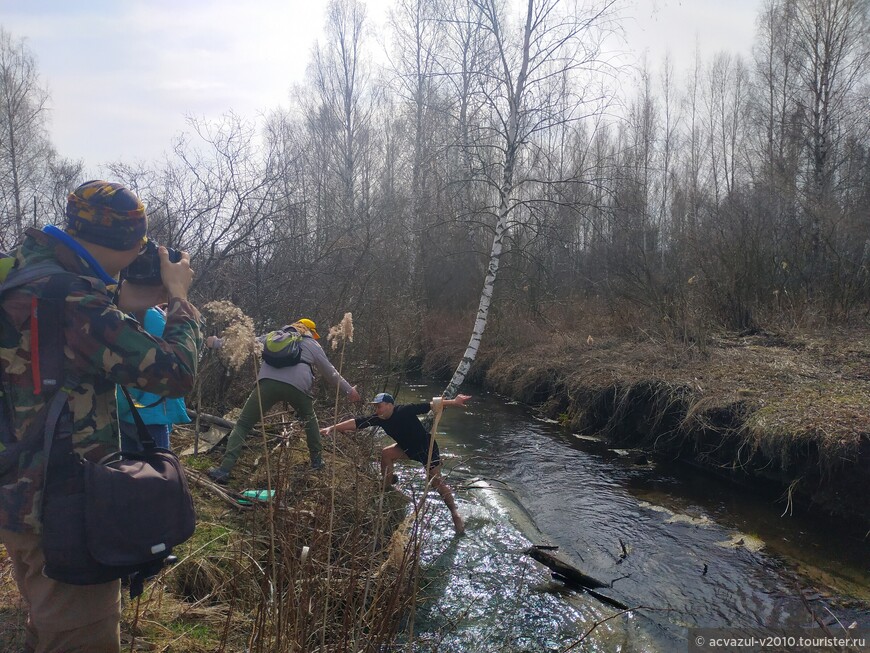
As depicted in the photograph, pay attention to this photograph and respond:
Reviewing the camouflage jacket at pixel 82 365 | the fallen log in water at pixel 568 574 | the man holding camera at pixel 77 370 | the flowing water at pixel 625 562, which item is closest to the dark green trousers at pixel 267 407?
the flowing water at pixel 625 562

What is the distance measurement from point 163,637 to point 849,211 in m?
17.4

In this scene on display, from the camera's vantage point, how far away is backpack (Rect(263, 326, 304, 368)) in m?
5.43

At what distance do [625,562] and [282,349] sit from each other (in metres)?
4.01

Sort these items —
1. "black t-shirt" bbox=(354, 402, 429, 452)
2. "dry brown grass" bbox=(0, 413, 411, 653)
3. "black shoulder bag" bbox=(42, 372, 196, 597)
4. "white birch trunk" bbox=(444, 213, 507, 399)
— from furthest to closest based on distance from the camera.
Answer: "white birch trunk" bbox=(444, 213, 507, 399)
"black t-shirt" bbox=(354, 402, 429, 452)
"dry brown grass" bbox=(0, 413, 411, 653)
"black shoulder bag" bbox=(42, 372, 196, 597)

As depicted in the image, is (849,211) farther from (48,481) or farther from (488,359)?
(48,481)

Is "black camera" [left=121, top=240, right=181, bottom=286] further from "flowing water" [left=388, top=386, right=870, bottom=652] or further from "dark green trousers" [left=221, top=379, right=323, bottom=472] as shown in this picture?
"dark green trousers" [left=221, top=379, right=323, bottom=472]

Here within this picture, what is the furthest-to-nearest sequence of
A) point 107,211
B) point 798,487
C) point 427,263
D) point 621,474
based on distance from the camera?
point 427,263, point 621,474, point 798,487, point 107,211

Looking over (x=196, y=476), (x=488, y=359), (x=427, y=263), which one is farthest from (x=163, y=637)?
(x=427, y=263)

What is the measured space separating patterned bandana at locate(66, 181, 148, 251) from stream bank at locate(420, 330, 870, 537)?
718 cm

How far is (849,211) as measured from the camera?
14562 millimetres

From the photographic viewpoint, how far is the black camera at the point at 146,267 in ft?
7.18

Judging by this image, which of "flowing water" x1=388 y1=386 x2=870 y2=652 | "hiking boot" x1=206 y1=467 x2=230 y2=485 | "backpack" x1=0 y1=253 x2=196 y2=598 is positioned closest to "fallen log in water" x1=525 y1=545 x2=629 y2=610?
"flowing water" x1=388 y1=386 x2=870 y2=652

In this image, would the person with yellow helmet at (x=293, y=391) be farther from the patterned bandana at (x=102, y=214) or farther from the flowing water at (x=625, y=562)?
the patterned bandana at (x=102, y=214)

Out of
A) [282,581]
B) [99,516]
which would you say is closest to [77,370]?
[99,516]
